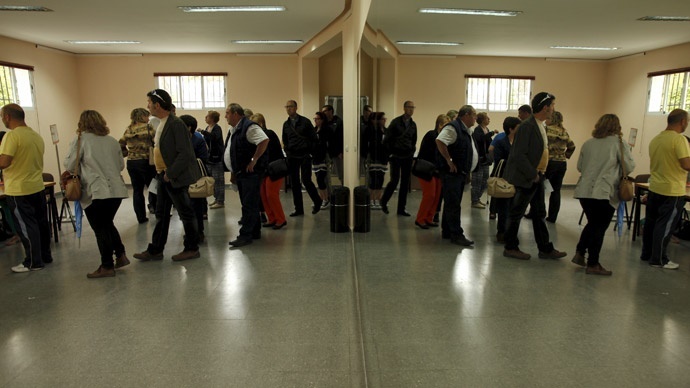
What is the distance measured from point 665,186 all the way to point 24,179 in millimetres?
5049

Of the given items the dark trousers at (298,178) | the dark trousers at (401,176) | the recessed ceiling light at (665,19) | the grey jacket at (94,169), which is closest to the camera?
the recessed ceiling light at (665,19)

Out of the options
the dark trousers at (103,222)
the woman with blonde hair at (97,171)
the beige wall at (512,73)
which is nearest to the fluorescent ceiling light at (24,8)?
the woman with blonde hair at (97,171)

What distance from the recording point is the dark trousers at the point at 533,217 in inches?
40.4

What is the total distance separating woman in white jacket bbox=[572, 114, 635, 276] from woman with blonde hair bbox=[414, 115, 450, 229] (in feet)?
1.29

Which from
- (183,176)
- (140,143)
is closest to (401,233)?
(183,176)

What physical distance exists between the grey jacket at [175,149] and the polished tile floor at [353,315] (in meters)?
1.01

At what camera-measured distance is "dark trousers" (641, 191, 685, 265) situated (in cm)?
92

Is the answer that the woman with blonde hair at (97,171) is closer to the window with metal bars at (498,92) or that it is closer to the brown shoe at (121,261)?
the brown shoe at (121,261)

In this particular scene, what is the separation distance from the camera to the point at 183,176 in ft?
14.5

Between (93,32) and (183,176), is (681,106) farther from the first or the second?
(93,32)

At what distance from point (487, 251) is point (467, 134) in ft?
1.08

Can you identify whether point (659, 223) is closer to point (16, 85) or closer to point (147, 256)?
point (147, 256)

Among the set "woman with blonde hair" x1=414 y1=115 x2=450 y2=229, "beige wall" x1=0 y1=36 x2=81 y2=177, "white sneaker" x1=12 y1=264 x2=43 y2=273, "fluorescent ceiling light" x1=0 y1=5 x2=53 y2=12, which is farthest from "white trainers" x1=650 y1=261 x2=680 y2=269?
"beige wall" x1=0 y1=36 x2=81 y2=177

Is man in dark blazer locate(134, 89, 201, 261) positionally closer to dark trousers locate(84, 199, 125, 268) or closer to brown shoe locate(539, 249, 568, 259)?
dark trousers locate(84, 199, 125, 268)
